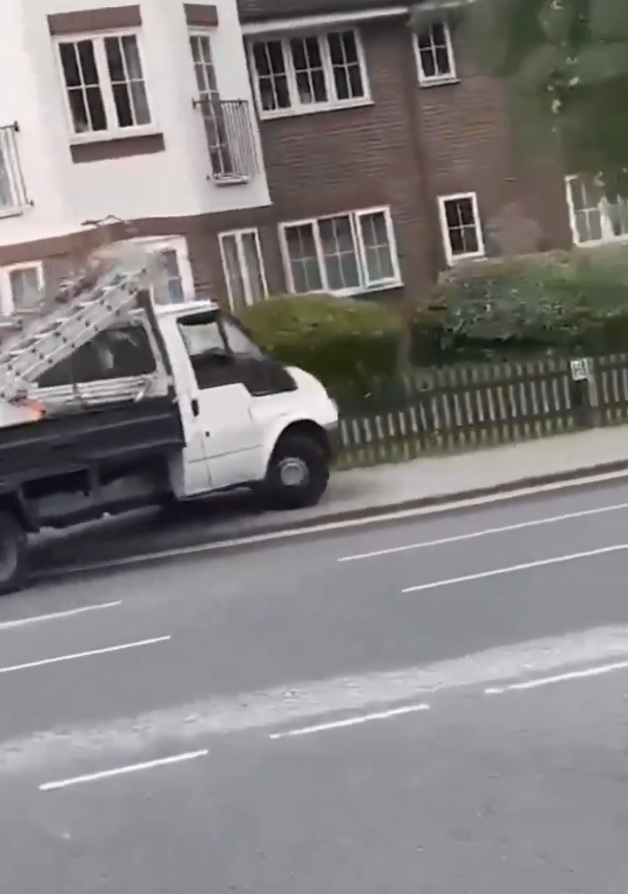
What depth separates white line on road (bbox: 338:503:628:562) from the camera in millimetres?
11898

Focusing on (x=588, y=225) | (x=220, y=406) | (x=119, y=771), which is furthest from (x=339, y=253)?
(x=119, y=771)

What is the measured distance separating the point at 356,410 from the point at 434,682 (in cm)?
974

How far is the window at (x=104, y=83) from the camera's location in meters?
20.9

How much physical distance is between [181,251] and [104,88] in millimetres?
2601

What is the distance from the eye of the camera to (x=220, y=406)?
13812 millimetres

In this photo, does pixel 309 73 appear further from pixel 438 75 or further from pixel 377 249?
pixel 377 249

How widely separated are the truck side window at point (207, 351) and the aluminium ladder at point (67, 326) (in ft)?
2.00

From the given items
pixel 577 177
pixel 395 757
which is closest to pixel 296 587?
pixel 395 757

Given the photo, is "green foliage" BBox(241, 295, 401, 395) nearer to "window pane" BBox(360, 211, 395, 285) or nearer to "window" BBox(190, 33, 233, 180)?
"window" BBox(190, 33, 233, 180)

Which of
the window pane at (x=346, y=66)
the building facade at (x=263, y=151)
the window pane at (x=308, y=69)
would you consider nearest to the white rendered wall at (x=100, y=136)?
the building facade at (x=263, y=151)

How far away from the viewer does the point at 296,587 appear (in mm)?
10930

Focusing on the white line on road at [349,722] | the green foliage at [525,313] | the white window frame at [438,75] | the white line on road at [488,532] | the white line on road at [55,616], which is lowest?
the white line on road at [488,532]

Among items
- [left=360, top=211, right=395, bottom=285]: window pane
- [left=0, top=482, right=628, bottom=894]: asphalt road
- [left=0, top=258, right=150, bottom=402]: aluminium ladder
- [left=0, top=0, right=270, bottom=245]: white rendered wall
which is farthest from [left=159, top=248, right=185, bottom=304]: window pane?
[left=0, top=482, right=628, bottom=894]: asphalt road

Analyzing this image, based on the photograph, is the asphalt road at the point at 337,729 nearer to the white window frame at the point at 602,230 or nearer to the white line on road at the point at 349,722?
the white line on road at the point at 349,722
